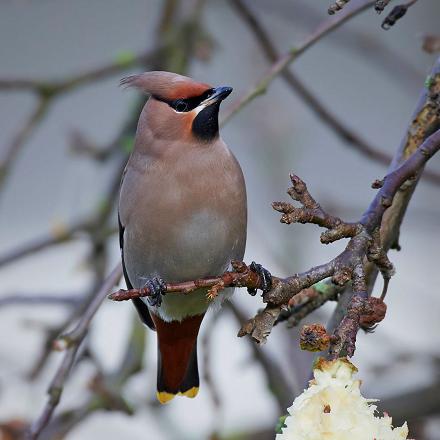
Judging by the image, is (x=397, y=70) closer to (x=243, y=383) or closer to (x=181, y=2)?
(x=181, y=2)

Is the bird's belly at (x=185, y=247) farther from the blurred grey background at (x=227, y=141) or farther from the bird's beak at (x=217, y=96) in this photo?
the blurred grey background at (x=227, y=141)

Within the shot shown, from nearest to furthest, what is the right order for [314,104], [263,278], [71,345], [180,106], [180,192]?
[263,278], [71,345], [180,192], [180,106], [314,104]

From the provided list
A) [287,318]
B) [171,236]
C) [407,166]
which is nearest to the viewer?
[407,166]

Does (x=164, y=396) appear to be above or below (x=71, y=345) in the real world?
above

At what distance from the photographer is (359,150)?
3.35 meters

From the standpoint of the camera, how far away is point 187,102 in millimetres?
2832

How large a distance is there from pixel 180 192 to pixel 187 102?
0.27m

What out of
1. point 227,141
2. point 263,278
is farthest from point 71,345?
point 227,141

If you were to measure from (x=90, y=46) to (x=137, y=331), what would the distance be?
3.93 meters

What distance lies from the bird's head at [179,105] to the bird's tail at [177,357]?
0.57 m

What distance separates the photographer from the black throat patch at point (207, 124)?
2.78 meters

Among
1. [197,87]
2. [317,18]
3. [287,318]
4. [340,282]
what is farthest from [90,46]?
[340,282]

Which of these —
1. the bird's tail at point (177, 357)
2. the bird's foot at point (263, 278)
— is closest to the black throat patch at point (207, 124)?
the bird's tail at point (177, 357)

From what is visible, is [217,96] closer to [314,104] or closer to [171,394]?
[314,104]
